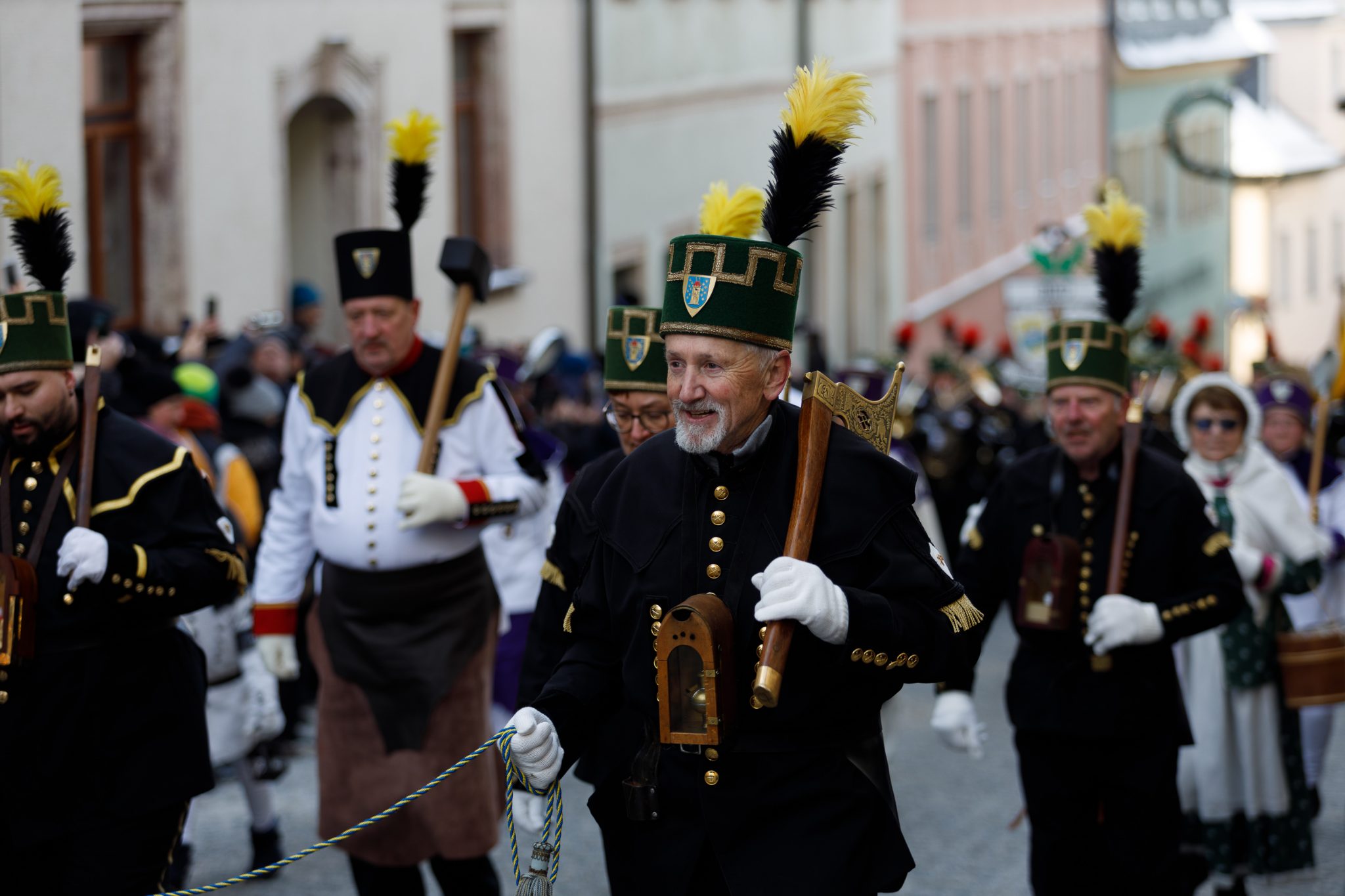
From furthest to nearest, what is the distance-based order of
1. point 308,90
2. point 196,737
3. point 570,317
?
point 570,317, point 308,90, point 196,737

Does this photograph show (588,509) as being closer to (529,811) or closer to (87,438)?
(529,811)

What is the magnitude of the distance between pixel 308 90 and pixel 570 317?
570 centimetres

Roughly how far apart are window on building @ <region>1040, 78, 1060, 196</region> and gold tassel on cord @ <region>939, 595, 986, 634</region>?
38083 mm

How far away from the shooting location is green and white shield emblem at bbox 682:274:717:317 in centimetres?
432

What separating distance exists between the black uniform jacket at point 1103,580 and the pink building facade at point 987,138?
81.8 feet

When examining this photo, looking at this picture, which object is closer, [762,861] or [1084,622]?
[762,861]

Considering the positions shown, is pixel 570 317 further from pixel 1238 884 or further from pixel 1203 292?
A: pixel 1203 292

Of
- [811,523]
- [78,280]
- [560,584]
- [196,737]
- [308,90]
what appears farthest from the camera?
[308,90]

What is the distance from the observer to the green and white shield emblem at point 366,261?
681 centimetres

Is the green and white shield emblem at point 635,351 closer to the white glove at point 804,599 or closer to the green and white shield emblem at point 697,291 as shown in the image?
the green and white shield emblem at point 697,291

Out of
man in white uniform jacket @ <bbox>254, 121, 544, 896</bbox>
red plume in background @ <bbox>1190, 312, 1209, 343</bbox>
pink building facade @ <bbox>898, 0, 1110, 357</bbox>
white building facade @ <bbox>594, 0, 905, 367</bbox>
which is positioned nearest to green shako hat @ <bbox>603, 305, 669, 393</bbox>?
man in white uniform jacket @ <bbox>254, 121, 544, 896</bbox>

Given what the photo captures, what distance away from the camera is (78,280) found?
12383mm

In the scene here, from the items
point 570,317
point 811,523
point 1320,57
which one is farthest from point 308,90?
point 1320,57

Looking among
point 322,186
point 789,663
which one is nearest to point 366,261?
point 789,663
